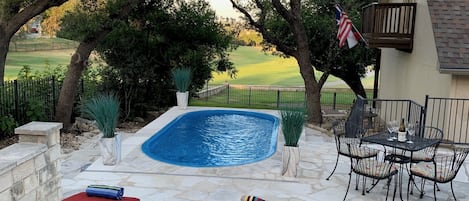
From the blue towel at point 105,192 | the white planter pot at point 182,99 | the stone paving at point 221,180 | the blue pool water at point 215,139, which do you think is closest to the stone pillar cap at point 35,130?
the blue towel at point 105,192

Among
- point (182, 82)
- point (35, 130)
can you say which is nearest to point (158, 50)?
point (182, 82)

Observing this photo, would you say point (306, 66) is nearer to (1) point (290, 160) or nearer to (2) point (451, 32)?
(2) point (451, 32)

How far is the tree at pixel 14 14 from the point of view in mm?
11469

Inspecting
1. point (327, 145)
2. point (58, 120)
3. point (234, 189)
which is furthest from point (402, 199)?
point (58, 120)

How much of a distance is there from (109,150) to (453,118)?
24.9ft

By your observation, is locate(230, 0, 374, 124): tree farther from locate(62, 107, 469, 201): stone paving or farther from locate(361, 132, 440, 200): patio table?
locate(361, 132, 440, 200): patio table

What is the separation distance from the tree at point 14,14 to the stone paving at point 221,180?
16.8 ft

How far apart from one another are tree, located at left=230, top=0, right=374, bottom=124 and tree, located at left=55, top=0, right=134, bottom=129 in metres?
3.90

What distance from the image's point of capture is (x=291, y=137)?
7.11 m

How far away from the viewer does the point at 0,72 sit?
12102 millimetres

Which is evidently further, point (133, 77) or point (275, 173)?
point (133, 77)

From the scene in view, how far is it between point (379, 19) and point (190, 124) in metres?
6.12

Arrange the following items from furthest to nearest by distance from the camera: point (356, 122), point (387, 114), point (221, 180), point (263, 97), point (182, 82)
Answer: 1. point (263, 97)
2. point (387, 114)
3. point (182, 82)
4. point (356, 122)
5. point (221, 180)

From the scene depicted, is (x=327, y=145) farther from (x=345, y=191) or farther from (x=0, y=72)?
(x=0, y=72)
